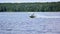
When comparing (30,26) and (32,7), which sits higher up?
(30,26)

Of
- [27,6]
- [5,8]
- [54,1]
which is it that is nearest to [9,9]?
[5,8]

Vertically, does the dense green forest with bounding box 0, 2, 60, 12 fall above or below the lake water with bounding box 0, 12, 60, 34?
below

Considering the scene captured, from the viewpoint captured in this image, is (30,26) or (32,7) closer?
(30,26)

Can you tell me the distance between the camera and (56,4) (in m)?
8.54

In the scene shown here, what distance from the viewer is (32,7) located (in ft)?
27.8

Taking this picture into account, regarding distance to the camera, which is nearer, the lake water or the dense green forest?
the lake water

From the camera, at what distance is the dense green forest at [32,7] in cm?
831

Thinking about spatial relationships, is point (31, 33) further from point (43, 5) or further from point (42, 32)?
point (43, 5)

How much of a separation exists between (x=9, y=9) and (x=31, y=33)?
486cm

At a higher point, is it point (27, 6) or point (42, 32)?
point (42, 32)

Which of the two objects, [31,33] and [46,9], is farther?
[46,9]

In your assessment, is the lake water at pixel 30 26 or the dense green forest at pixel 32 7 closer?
the lake water at pixel 30 26

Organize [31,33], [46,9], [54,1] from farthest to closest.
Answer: [54,1] → [46,9] → [31,33]

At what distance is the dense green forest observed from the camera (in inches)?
327
